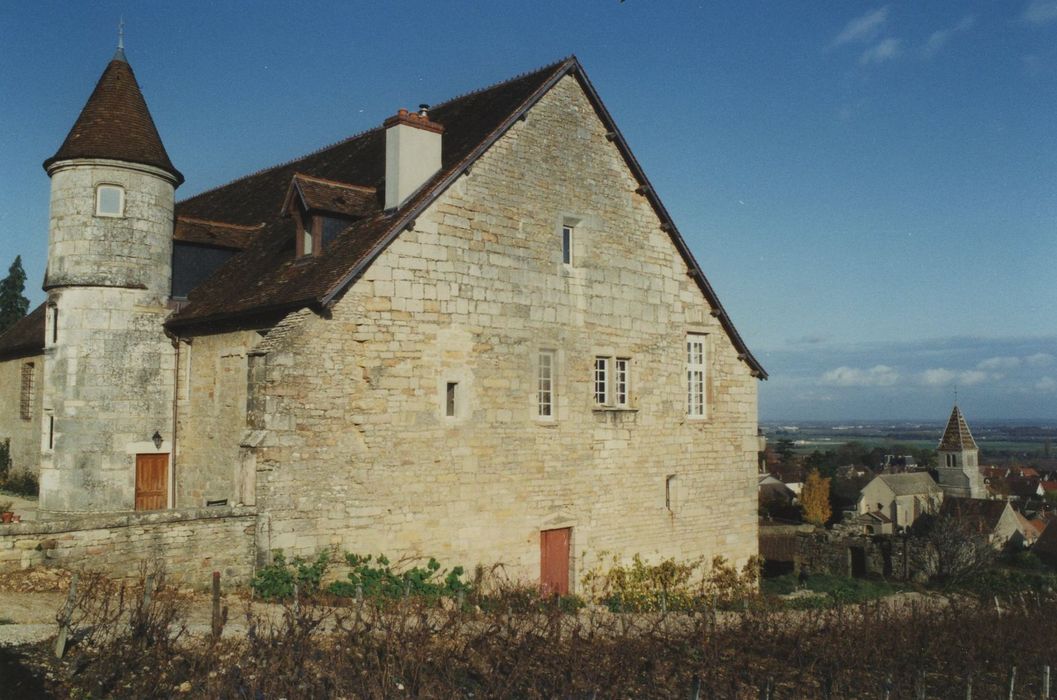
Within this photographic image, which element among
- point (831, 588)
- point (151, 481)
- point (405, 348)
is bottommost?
point (831, 588)

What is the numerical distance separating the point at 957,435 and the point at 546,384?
83352 millimetres

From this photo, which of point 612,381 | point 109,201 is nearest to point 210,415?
point 109,201

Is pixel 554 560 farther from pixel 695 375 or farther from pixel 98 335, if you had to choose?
pixel 98 335

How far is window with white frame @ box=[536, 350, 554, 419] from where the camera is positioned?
16.7 metres

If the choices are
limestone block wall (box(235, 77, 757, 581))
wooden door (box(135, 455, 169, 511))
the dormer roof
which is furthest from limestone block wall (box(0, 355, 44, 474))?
limestone block wall (box(235, 77, 757, 581))

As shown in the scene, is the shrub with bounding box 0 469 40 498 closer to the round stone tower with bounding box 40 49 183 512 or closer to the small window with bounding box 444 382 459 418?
the round stone tower with bounding box 40 49 183 512

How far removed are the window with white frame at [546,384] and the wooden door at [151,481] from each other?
7266 millimetres

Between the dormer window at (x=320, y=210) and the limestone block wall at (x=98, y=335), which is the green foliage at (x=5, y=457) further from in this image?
the dormer window at (x=320, y=210)

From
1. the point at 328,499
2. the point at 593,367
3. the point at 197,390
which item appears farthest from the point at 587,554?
the point at 197,390

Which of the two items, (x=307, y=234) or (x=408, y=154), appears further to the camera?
(x=307, y=234)

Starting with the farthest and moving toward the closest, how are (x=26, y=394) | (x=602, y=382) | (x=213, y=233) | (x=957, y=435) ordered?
(x=957, y=435), (x=26, y=394), (x=213, y=233), (x=602, y=382)

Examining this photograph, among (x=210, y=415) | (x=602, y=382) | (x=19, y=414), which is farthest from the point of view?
(x=19, y=414)

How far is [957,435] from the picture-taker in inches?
3482

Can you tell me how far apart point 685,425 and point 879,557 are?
11.8 m
